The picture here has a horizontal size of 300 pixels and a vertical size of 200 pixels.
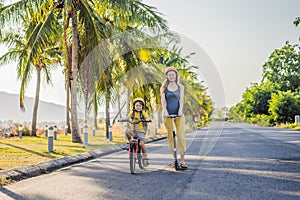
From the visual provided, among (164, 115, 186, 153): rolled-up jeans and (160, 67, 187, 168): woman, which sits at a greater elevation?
(160, 67, 187, 168): woman

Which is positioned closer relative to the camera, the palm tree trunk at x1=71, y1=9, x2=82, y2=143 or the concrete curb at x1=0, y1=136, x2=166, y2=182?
the concrete curb at x1=0, y1=136, x2=166, y2=182

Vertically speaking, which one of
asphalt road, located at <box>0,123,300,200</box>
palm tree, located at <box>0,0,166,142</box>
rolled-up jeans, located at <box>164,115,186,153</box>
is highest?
palm tree, located at <box>0,0,166,142</box>

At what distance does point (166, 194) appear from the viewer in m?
5.73

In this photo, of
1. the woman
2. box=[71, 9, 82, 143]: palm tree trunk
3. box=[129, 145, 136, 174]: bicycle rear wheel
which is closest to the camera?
box=[129, 145, 136, 174]: bicycle rear wheel

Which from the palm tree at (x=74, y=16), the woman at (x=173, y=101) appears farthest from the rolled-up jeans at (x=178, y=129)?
the palm tree at (x=74, y=16)

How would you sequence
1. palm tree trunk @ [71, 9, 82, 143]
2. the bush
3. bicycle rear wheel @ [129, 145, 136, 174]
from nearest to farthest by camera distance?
1. bicycle rear wheel @ [129, 145, 136, 174]
2. palm tree trunk @ [71, 9, 82, 143]
3. the bush

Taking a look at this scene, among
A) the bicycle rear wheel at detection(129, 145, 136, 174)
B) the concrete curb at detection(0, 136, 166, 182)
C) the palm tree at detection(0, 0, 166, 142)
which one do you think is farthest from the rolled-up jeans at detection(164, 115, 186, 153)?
the palm tree at detection(0, 0, 166, 142)

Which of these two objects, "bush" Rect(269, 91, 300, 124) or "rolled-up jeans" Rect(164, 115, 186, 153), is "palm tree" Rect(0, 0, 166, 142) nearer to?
"rolled-up jeans" Rect(164, 115, 186, 153)

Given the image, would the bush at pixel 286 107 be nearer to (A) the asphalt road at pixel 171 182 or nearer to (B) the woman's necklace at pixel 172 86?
(A) the asphalt road at pixel 171 182

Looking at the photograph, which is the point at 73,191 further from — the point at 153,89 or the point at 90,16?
the point at 153,89

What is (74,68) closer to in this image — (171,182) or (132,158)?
(132,158)

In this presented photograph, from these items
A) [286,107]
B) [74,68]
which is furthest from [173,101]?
[286,107]

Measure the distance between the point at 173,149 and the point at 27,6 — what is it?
955cm

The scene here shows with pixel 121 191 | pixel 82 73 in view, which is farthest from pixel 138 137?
pixel 82 73
